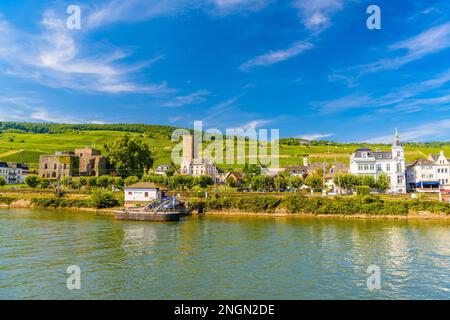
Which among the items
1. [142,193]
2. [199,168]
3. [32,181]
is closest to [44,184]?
[32,181]

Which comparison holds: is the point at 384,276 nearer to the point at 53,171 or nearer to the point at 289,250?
the point at 289,250

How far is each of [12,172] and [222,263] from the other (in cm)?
10618

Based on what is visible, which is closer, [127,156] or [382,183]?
[382,183]

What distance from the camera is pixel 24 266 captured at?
75.2 ft

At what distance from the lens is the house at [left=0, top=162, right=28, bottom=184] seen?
10506cm

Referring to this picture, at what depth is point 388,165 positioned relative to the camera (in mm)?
73688

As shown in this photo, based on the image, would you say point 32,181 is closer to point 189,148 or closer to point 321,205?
point 189,148

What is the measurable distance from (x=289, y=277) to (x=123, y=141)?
254 ft

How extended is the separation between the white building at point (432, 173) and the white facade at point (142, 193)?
57728 mm

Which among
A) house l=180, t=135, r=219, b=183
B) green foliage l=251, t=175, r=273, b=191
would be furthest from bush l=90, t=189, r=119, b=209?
house l=180, t=135, r=219, b=183

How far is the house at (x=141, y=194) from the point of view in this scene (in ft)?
206

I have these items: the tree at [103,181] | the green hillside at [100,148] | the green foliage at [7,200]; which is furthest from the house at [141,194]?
the green hillside at [100,148]

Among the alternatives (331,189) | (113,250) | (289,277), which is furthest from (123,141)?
(289,277)

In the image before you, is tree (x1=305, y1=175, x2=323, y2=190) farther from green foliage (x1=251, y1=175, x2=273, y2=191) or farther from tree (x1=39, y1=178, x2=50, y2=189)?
tree (x1=39, y1=178, x2=50, y2=189)
